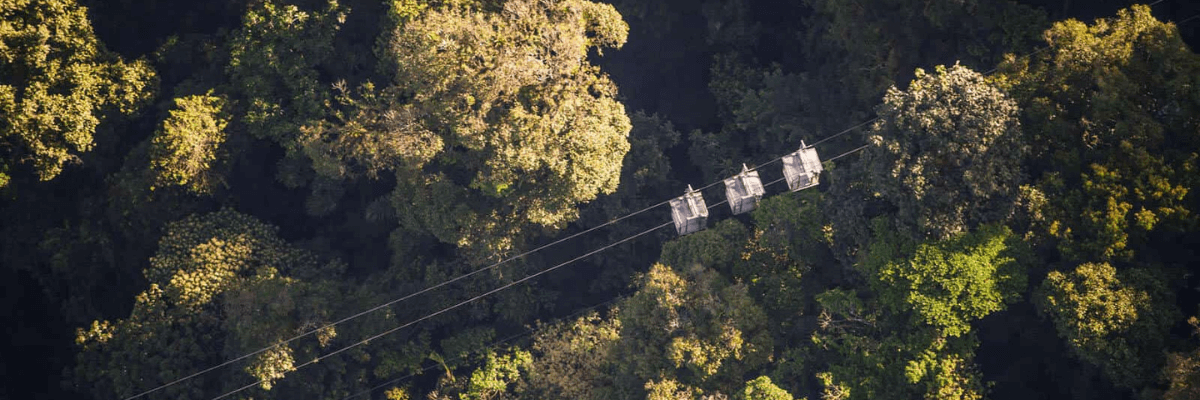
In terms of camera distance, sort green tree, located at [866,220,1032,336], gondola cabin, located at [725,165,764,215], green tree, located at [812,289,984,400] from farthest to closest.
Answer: gondola cabin, located at [725,165,764,215] < green tree, located at [812,289,984,400] < green tree, located at [866,220,1032,336]

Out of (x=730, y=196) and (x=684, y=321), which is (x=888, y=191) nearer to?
(x=730, y=196)

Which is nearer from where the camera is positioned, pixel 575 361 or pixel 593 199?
pixel 575 361

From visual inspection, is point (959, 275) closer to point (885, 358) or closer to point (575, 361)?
point (885, 358)

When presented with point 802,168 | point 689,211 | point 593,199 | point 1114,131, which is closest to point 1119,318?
point 1114,131

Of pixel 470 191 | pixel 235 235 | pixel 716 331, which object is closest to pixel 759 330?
pixel 716 331

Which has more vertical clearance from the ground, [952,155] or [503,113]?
[503,113]

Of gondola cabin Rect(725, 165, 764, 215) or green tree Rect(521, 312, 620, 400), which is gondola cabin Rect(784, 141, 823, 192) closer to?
gondola cabin Rect(725, 165, 764, 215)

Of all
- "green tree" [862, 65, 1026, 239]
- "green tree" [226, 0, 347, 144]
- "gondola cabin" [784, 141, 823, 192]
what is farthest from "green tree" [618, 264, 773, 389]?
"green tree" [226, 0, 347, 144]

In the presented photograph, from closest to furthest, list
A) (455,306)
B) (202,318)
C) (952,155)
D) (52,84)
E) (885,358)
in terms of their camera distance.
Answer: (952,155) < (885,358) < (52,84) < (202,318) < (455,306)
